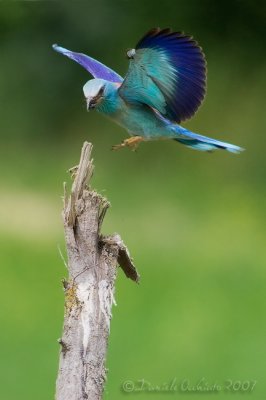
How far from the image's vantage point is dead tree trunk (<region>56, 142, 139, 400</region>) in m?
2.16

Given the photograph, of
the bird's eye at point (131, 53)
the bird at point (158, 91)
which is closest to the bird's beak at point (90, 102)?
the bird at point (158, 91)

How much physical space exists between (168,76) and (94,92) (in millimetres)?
170

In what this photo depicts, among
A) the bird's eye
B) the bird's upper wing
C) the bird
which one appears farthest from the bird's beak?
the bird's upper wing

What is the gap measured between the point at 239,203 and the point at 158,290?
1.13 metres

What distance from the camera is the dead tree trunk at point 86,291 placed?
216 centimetres

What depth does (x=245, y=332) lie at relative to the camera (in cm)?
467

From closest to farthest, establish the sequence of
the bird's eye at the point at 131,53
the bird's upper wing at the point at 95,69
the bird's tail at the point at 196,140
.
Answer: the bird's eye at the point at 131,53 < the bird's tail at the point at 196,140 < the bird's upper wing at the point at 95,69

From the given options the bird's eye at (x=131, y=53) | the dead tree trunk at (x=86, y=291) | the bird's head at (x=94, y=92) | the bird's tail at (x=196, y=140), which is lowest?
the dead tree trunk at (x=86, y=291)

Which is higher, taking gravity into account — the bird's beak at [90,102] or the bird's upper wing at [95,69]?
the bird's upper wing at [95,69]

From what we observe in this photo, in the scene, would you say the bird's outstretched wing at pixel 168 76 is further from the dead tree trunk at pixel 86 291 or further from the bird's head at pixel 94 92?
the dead tree trunk at pixel 86 291

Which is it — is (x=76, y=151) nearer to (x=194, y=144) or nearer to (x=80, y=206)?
(x=194, y=144)

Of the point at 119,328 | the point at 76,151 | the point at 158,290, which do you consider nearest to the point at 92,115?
the point at 76,151

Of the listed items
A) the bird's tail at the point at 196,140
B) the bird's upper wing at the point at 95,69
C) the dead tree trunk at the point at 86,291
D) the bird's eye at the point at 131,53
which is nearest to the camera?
the dead tree trunk at the point at 86,291

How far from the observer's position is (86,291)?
224 centimetres
